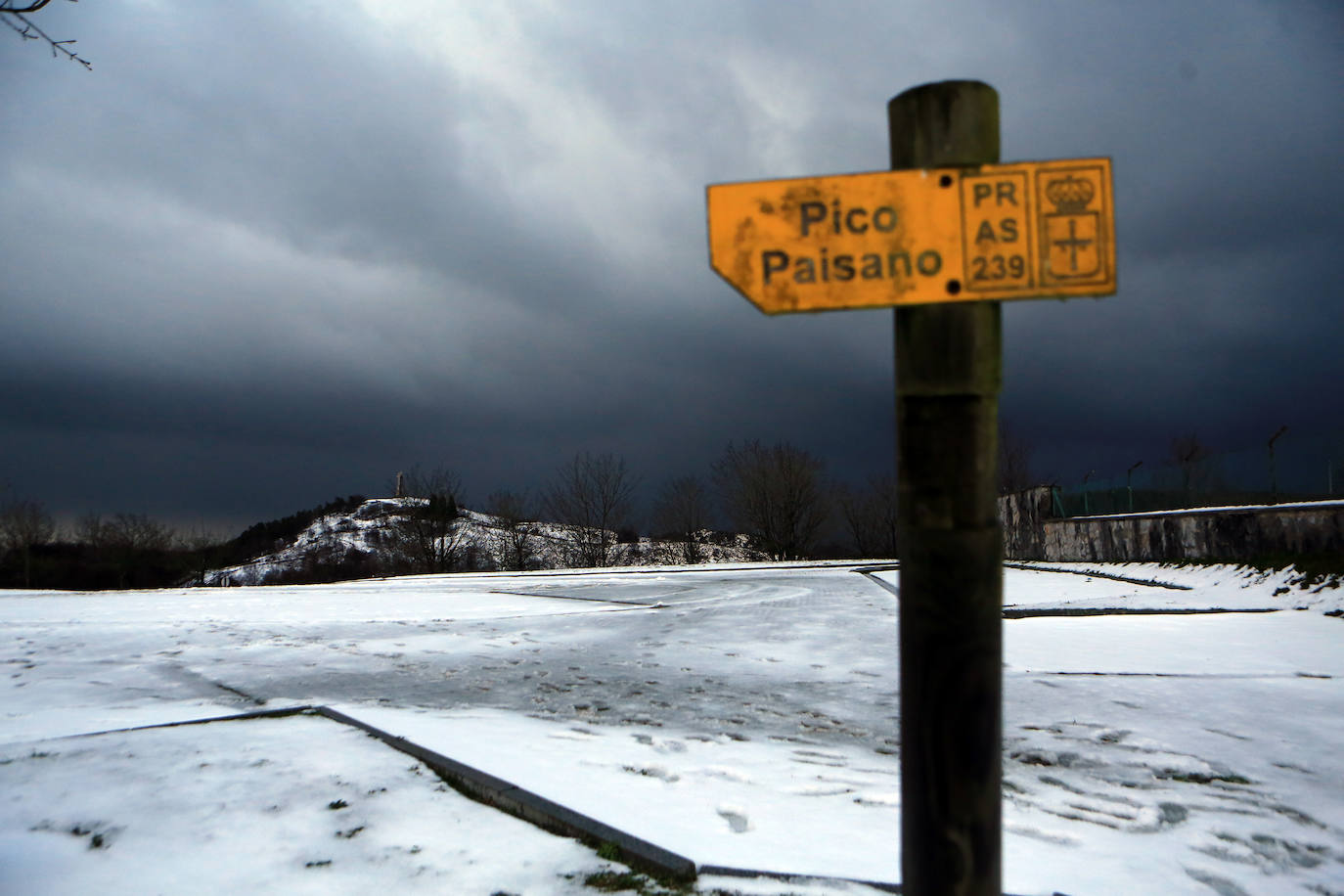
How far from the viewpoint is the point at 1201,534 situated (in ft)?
45.2

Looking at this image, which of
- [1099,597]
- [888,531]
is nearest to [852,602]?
[1099,597]

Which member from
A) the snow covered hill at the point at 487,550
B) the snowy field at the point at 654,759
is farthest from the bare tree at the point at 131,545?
the snowy field at the point at 654,759

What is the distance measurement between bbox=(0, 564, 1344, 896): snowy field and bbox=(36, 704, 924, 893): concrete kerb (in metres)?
0.05

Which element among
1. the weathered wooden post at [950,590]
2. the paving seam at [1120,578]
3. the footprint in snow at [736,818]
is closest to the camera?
the weathered wooden post at [950,590]

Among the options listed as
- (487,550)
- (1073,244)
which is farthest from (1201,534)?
(487,550)

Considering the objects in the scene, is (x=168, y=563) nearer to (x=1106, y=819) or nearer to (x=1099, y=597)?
(x=1099, y=597)

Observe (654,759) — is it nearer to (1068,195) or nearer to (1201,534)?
(1068,195)

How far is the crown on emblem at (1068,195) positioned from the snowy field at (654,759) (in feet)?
6.04

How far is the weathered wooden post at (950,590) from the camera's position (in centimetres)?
139

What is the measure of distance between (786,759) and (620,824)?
117 centimetres

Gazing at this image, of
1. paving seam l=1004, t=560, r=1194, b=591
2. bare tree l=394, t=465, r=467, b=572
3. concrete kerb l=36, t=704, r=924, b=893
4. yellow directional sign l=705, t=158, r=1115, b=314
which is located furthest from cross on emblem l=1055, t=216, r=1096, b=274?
bare tree l=394, t=465, r=467, b=572

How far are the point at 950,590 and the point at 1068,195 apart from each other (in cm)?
72

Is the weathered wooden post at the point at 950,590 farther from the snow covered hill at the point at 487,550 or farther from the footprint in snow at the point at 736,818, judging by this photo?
the snow covered hill at the point at 487,550

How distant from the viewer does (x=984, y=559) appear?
1.41 meters
